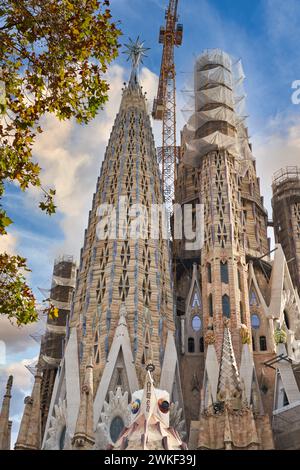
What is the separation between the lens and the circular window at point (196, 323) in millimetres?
28422

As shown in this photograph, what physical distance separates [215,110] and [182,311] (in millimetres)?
12590

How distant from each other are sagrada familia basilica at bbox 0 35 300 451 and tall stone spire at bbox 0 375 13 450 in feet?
0.14

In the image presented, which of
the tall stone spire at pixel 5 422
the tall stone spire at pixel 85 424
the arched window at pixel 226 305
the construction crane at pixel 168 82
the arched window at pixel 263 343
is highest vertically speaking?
the construction crane at pixel 168 82

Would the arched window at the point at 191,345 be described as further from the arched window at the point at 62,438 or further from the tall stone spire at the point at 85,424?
the tall stone spire at the point at 85,424

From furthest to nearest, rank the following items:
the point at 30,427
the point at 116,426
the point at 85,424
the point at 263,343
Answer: the point at 263,343
the point at 116,426
the point at 30,427
the point at 85,424

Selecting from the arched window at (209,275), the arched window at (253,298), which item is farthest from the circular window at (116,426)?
the arched window at (253,298)

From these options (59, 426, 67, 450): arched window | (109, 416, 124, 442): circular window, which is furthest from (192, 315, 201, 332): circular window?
(59, 426, 67, 450): arched window

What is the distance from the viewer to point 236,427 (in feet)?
67.2

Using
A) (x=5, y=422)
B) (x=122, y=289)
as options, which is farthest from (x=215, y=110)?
(x=5, y=422)

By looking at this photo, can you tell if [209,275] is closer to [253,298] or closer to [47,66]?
[253,298]

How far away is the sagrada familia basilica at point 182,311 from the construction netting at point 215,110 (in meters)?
0.09

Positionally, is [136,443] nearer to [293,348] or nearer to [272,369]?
[272,369]

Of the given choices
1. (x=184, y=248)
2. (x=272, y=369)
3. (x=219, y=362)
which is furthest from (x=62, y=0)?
(x=184, y=248)

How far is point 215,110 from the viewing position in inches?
1342
